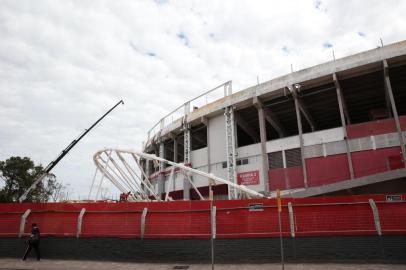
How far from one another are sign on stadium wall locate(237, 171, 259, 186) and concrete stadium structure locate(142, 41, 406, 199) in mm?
97

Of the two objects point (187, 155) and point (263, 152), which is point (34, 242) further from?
Result: point (187, 155)

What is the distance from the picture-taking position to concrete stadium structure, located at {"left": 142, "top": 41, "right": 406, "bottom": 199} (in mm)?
23770

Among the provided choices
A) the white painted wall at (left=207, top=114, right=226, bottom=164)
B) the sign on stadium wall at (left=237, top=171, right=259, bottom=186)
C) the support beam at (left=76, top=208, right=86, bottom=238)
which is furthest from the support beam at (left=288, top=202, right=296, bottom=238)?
the white painted wall at (left=207, top=114, right=226, bottom=164)

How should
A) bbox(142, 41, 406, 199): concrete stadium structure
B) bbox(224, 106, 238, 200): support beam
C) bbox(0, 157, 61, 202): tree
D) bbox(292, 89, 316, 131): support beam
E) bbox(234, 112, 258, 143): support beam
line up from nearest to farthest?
bbox(142, 41, 406, 199): concrete stadium structure
bbox(292, 89, 316, 131): support beam
bbox(224, 106, 238, 200): support beam
bbox(234, 112, 258, 143): support beam
bbox(0, 157, 61, 202): tree

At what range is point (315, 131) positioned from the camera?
2877cm

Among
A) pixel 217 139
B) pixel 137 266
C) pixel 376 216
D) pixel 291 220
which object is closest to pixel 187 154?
pixel 217 139

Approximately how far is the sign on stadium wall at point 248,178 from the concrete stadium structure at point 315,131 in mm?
97

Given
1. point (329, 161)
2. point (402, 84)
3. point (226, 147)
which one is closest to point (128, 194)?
point (226, 147)

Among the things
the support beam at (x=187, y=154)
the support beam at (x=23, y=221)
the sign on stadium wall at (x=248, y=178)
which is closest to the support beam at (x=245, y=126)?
the sign on stadium wall at (x=248, y=178)

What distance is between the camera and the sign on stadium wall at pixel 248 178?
2963cm

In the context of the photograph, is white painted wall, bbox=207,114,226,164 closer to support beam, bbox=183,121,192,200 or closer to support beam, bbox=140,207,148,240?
support beam, bbox=183,121,192,200

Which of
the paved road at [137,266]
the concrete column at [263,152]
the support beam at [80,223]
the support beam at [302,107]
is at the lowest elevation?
the paved road at [137,266]

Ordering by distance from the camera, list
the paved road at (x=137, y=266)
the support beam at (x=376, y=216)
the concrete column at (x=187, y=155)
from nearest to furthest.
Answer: the paved road at (x=137, y=266), the support beam at (x=376, y=216), the concrete column at (x=187, y=155)

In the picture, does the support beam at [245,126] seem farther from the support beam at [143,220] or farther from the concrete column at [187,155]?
the support beam at [143,220]
